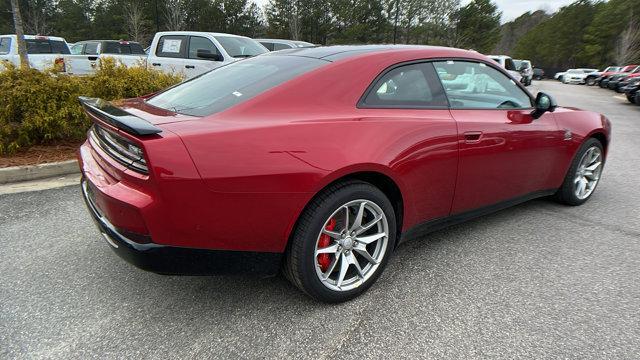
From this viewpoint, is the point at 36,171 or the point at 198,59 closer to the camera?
the point at 36,171

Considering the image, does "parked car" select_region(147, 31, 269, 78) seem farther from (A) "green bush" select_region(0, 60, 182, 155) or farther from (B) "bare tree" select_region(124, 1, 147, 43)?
(B) "bare tree" select_region(124, 1, 147, 43)

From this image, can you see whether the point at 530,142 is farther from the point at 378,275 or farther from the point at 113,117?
the point at 113,117

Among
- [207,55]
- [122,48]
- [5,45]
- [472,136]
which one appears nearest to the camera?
[472,136]

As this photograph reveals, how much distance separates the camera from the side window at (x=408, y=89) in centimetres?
262

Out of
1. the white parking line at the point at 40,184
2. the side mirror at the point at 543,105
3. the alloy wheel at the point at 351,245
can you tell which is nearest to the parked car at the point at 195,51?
the white parking line at the point at 40,184

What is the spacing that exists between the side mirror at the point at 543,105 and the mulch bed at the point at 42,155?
16.0ft

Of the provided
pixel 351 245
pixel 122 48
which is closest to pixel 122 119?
pixel 351 245

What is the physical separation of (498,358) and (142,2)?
49609mm

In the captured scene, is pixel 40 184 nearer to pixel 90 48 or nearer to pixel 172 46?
pixel 172 46

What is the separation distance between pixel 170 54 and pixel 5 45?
7.47 metres

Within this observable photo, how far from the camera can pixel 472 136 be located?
9.56 ft

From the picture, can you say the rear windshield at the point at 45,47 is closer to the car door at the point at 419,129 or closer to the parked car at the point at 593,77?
the car door at the point at 419,129

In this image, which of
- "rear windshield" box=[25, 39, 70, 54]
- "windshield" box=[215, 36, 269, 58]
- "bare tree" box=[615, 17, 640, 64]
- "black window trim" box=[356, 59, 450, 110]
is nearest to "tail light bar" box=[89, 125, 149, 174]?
"black window trim" box=[356, 59, 450, 110]

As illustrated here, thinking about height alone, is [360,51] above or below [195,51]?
below
